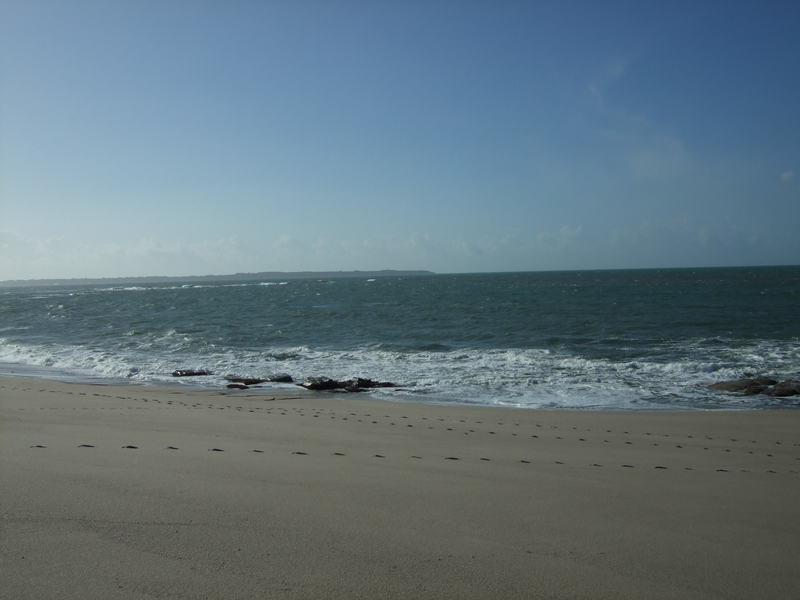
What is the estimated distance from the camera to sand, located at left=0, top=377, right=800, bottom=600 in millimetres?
2905

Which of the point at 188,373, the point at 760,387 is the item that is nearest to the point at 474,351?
the point at 760,387

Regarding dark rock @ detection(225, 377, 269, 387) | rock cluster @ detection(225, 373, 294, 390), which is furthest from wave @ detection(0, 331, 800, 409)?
dark rock @ detection(225, 377, 269, 387)

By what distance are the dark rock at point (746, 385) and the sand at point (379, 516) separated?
6300 millimetres

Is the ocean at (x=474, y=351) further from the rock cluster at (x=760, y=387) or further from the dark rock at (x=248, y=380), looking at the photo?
the dark rock at (x=248, y=380)

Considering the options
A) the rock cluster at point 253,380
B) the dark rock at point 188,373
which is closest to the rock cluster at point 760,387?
the rock cluster at point 253,380

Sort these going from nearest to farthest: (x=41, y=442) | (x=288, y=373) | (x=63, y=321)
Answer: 1. (x=41, y=442)
2. (x=288, y=373)
3. (x=63, y=321)

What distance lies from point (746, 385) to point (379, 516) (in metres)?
13.0

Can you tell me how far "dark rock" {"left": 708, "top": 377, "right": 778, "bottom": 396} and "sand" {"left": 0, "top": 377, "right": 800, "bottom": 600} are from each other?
630 centimetres

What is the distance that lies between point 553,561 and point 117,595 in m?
2.43

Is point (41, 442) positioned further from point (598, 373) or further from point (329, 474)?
point (598, 373)

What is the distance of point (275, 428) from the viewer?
7898 mm

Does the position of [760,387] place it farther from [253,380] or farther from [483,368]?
[253,380]

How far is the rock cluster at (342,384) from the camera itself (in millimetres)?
13966

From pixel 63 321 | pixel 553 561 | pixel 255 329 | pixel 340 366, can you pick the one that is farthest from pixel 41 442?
pixel 63 321
